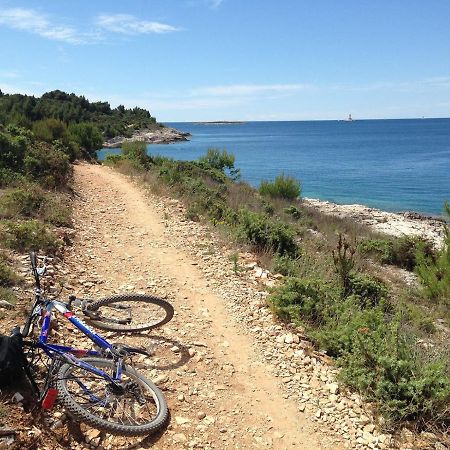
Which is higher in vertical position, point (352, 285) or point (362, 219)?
point (352, 285)

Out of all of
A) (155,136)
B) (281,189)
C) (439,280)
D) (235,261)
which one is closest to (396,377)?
(235,261)

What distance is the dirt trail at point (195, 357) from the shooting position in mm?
4504

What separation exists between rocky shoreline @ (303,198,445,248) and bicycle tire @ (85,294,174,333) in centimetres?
1943

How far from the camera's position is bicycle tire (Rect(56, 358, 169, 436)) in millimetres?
3807

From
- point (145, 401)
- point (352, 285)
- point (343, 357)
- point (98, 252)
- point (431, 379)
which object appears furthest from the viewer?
point (98, 252)

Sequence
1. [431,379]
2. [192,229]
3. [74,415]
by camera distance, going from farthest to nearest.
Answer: [192,229] → [431,379] → [74,415]

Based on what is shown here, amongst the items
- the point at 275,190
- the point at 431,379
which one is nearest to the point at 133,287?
the point at 431,379

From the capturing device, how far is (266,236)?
10383 millimetres

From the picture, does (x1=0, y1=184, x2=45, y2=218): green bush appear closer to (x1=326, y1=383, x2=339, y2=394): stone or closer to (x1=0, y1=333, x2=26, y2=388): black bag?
(x1=0, y1=333, x2=26, y2=388): black bag

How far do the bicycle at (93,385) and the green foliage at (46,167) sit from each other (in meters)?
11.9

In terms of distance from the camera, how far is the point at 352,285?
27.9 ft

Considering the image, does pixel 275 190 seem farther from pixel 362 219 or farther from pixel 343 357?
pixel 343 357

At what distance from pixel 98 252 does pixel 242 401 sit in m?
5.66

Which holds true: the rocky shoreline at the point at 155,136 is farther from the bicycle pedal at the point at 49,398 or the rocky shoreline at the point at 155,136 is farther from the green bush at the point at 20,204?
the bicycle pedal at the point at 49,398
